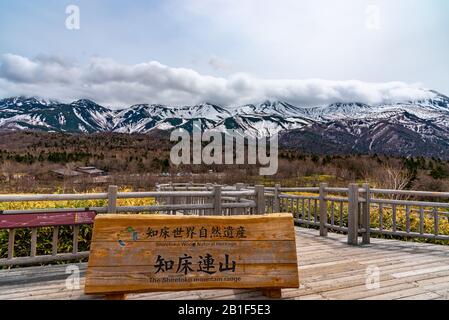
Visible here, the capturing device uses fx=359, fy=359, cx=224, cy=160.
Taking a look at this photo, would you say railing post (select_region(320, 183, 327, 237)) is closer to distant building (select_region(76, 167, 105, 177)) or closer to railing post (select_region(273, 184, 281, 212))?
railing post (select_region(273, 184, 281, 212))

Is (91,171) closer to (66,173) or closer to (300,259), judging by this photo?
(66,173)

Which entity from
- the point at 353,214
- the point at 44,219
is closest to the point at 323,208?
the point at 353,214

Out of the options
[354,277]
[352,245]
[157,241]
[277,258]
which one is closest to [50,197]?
[157,241]

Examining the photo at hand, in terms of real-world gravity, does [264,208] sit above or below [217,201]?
below

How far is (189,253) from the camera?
4.12 meters

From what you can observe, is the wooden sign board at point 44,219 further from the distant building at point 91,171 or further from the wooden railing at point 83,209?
the distant building at point 91,171

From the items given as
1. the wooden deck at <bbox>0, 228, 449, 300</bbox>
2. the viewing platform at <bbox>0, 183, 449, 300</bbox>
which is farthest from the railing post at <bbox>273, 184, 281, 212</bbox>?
the wooden deck at <bbox>0, 228, 449, 300</bbox>

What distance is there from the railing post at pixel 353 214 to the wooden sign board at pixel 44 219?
17.4 feet

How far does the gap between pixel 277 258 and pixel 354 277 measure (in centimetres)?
172

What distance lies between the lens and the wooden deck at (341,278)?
14.6ft

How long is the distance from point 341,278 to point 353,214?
9.65 feet

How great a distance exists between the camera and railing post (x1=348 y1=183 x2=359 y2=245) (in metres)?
7.77
